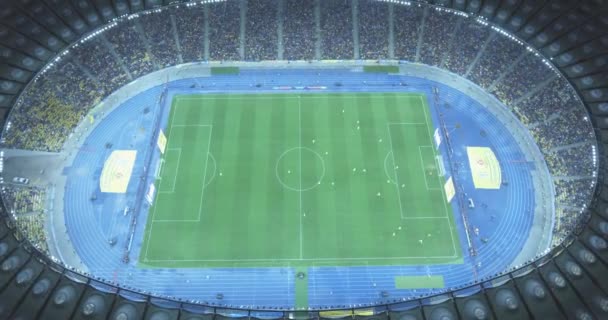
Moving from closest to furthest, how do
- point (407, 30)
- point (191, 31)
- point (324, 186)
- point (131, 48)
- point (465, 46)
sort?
point (324, 186) < point (131, 48) < point (465, 46) < point (191, 31) < point (407, 30)

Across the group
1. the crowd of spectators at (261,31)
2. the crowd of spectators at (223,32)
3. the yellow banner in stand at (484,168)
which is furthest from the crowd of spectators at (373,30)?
the yellow banner in stand at (484,168)

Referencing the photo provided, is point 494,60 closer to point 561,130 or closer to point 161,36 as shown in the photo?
point 561,130

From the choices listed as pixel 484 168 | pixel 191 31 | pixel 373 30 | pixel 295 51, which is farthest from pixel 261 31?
pixel 484 168

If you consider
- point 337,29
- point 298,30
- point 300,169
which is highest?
point 337,29

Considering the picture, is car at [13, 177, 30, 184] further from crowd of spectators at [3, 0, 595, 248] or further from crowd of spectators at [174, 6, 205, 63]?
crowd of spectators at [174, 6, 205, 63]

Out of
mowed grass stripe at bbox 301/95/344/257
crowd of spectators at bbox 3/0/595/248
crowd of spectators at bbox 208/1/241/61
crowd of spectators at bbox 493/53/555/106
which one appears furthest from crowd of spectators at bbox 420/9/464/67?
crowd of spectators at bbox 208/1/241/61

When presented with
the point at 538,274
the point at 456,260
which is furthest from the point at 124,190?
the point at 538,274

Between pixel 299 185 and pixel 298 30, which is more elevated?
pixel 298 30
